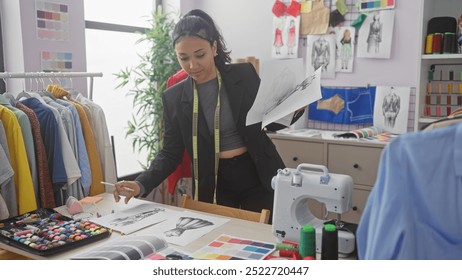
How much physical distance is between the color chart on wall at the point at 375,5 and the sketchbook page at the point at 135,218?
238 cm

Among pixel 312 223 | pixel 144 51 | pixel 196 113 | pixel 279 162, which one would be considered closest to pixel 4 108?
pixel 196 113

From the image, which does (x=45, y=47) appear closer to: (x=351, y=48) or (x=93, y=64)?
(x=93, y=64)

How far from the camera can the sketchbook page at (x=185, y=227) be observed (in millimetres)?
1504

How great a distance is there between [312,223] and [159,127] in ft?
7.81

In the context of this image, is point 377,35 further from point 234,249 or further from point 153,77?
point 234,249

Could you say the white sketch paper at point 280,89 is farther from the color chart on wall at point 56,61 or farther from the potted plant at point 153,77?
the potted plant at point 153,77

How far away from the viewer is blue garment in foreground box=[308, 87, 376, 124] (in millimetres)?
3459

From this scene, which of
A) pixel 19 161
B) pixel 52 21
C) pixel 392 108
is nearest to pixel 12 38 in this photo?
pixel 52 21

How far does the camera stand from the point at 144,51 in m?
4.01

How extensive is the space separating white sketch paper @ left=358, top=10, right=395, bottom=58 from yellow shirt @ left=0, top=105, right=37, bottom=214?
2.53 metres

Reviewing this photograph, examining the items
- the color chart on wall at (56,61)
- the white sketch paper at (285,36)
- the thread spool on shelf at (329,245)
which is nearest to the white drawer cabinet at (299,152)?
the white sketch paper at (285,36)

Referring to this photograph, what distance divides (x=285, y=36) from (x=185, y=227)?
2.52 m

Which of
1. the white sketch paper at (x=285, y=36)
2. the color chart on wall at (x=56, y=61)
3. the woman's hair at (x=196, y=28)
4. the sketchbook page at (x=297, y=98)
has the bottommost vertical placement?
the sketchbook page at (x=297, y=98)

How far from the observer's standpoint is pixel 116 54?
12.3 feet
